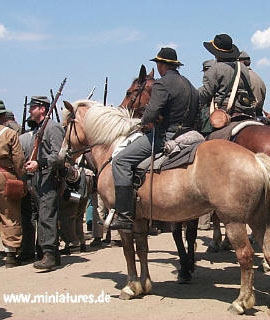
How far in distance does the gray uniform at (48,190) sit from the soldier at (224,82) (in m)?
2.59

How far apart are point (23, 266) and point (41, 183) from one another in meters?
1.50

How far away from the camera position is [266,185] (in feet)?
18.6

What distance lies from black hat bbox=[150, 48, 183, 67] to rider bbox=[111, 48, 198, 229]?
20cm

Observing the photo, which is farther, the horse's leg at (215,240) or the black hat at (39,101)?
the horse's leg at (215,240)

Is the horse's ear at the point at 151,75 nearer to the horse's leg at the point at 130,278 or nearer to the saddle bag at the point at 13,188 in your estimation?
the saddle bag at the point at 13,188

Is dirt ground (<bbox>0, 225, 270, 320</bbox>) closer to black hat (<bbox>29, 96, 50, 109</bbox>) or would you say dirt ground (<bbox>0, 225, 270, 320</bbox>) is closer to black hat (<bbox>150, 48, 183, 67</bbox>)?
black hat (<bbox>29, 96, 50, 109</bbox>)

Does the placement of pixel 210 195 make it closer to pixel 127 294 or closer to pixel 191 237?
pixel 127 294

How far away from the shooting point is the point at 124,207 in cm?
630

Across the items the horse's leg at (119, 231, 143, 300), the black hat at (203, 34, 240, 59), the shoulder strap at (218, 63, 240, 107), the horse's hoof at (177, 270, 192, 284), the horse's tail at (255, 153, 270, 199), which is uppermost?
the black hat at (203, 34, 240, 59)

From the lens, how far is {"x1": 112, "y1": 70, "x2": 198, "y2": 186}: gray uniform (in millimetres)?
6277

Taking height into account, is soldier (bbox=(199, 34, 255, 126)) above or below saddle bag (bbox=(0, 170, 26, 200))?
above

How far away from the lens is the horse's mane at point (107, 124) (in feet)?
22.6

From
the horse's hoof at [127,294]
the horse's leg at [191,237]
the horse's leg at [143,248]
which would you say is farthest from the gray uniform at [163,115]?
the horse's leg at [191,237]

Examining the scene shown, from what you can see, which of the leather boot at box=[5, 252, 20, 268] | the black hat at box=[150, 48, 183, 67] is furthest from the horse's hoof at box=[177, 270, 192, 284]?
the leather boot at box=[5, 252, 20, 268]
